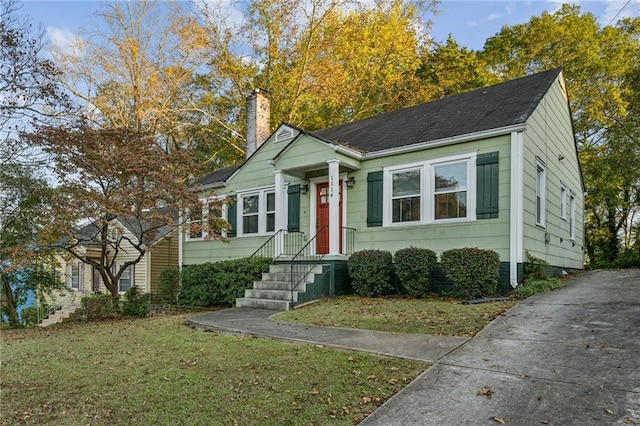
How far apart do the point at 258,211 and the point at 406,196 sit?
17.0 ft

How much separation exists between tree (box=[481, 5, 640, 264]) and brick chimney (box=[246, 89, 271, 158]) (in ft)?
47.4

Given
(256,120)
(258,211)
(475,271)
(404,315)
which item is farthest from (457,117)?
(256,120)

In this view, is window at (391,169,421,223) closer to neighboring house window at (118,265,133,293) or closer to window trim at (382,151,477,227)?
window trim at (382,151,477,227)

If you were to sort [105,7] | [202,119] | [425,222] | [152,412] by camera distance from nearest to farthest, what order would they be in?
1. [152,412]
2. [425,222]
3. [105,7]
4. [202,119]

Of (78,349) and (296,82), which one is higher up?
(296,82)

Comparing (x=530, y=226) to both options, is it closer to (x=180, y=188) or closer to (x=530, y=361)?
(x=530, y=361)

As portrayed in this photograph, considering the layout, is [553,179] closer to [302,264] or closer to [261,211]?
[302,264]

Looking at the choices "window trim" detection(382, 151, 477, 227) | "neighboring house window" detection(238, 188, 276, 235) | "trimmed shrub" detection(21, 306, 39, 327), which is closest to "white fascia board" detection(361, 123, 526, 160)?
"window trim" detection(382, 151, 477, 227)

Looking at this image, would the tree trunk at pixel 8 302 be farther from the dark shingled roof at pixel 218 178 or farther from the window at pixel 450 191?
the window at pixel 450 191

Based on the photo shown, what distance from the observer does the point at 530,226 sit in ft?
31.0

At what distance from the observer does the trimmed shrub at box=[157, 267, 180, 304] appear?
14.7 metres

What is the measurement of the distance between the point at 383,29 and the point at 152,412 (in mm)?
22769

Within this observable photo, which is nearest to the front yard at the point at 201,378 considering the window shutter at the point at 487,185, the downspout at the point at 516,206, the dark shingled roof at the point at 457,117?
the downspout at the point at 516,206

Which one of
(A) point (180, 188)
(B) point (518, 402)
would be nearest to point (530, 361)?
(B) point (518, 402)
